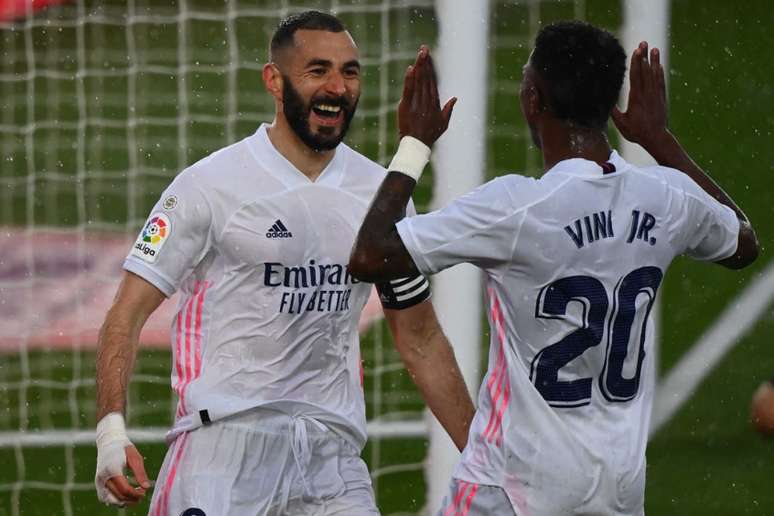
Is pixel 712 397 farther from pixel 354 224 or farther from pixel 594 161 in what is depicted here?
pixel 594 161

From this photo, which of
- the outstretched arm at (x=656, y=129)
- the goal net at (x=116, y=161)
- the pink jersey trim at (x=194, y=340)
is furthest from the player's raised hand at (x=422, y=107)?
the goal net at (x=116, y=161)

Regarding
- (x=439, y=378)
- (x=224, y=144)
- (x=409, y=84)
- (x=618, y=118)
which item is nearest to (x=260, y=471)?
(x=439, y=378)

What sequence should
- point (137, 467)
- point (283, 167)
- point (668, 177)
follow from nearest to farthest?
point (668, 177), point (137, 467), point (283, 167)

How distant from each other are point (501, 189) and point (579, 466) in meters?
0.67

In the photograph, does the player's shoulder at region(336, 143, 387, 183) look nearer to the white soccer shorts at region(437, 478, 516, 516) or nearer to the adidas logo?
the adidas logo

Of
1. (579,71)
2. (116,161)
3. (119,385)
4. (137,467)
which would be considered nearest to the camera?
(579,71)

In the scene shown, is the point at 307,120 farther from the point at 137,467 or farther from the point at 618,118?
the point at 137,467

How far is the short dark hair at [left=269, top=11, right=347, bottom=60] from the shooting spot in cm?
479

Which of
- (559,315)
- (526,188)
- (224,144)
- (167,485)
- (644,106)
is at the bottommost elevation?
(167,485)

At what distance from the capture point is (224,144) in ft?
37.2

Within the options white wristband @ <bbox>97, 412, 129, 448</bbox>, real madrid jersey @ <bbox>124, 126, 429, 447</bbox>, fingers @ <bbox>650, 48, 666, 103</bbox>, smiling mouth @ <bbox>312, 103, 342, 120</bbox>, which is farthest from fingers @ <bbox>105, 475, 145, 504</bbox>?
fingers @ <bbox>650, 48, 666, 103</bbox>

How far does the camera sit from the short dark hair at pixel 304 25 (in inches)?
189

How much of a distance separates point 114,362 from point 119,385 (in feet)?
0.22

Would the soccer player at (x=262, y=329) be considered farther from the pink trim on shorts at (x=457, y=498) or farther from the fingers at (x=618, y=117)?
the fingers at (x=618, y=117)
